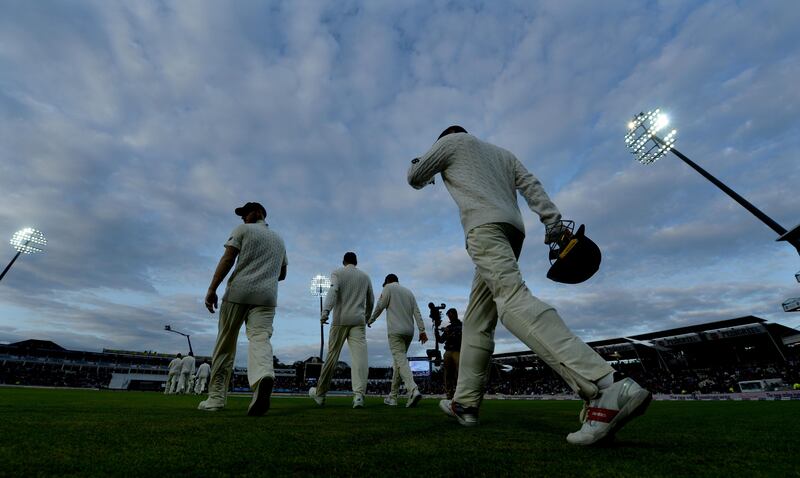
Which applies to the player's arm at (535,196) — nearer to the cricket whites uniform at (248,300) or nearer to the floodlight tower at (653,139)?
the cricket whites uniform at (248,300)

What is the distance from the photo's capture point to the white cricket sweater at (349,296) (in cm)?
543

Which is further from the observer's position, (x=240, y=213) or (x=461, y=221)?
(x=240, y=213)

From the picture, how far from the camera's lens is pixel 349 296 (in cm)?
556

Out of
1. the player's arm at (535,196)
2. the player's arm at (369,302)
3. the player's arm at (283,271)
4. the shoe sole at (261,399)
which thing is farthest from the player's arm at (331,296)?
the player's arm at (535,196)

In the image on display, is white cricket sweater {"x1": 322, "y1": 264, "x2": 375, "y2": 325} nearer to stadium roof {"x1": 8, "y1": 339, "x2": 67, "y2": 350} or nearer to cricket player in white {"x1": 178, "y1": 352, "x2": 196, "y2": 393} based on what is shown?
cricket player in white {"x1": 178, "y1": 352, "x2": 196, "y2": 393}

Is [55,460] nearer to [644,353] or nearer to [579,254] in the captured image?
[579,254]

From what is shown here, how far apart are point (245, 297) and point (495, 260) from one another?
8.58 feet

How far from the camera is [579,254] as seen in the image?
2180mm

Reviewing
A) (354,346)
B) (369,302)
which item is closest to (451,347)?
(369,302)

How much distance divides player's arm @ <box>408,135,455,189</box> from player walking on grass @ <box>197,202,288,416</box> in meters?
1.96

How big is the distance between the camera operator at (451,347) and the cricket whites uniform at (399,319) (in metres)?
0.79

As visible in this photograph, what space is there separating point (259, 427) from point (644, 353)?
150 ft

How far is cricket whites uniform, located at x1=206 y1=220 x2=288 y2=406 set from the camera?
3.74m

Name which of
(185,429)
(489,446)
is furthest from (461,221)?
(185,429)
